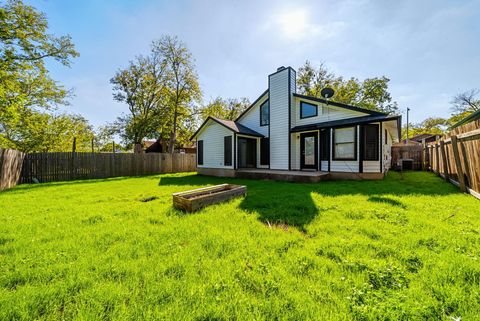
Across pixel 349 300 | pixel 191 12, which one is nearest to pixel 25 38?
pixel 191 12

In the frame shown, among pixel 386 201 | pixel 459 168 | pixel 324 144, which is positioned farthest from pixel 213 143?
pixel 459 168

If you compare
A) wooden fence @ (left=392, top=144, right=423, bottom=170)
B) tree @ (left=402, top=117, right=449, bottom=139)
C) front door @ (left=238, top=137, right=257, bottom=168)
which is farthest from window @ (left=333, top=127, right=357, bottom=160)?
tree @ (left=402, top=117, right=449, bottom=139)

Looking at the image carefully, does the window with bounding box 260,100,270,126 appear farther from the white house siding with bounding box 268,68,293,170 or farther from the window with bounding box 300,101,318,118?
the window with bounding box 300,101,318,118

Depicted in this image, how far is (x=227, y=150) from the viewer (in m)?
12.0

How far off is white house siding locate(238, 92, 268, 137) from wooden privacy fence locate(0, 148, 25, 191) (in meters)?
11.7

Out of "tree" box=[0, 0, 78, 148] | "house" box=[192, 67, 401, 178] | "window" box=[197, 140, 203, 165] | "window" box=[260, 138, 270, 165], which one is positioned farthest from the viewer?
"window" box=[197, 140, 203, 165]

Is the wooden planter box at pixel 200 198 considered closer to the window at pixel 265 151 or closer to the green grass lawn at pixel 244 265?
the green grass lawn at pixel 244 265

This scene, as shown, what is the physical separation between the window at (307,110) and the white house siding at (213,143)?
13.8ft

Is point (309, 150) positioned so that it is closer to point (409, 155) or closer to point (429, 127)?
point (409, 155)

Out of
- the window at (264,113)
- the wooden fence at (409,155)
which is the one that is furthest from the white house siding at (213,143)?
the wooden fence at (409,155)

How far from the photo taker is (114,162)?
13203mm

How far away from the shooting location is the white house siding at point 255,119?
1242cm

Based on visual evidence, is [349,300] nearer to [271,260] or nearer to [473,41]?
[271,260]

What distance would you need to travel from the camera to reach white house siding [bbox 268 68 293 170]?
11.0 m
